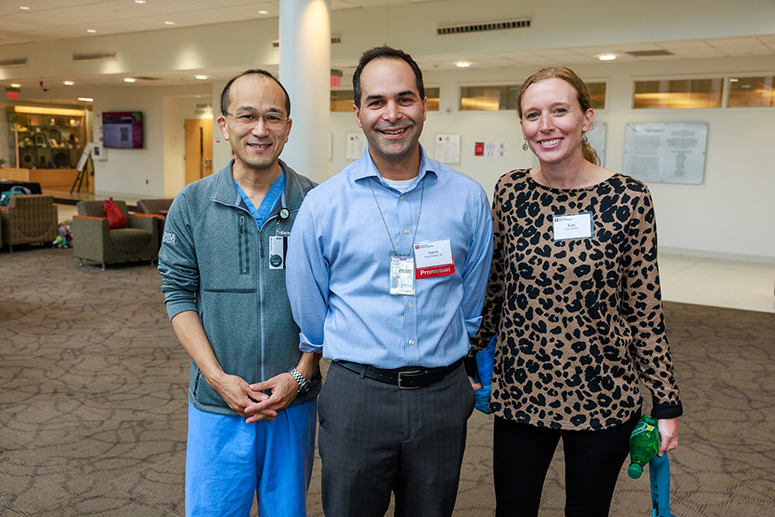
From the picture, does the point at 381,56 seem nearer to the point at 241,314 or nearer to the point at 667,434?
the point at 241,314

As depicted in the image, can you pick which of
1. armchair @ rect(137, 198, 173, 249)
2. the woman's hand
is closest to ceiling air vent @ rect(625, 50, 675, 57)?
armchair @ rect(137, 198, 173, 249)

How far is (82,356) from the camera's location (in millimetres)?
4969

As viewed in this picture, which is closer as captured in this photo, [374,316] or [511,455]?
[374,316]

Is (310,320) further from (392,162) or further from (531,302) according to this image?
(531,302)

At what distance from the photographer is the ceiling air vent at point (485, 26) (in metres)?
9.21

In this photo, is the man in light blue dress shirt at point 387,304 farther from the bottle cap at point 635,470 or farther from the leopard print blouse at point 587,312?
the bottle cap at point 635,470

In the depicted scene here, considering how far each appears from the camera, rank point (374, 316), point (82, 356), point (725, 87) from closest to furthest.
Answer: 1. point (374, 316)
2. point (82, 356)
3. point (725, 87)

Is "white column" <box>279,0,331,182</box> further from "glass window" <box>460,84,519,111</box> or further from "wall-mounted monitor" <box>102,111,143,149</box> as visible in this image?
"wall-mounted monitor" <box>102,111,143,149</box>

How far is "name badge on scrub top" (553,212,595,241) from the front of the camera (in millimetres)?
1707

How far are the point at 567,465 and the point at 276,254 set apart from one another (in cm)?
105

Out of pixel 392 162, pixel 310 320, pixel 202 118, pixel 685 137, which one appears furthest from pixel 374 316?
pixel 202 118

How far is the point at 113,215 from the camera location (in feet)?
28.7

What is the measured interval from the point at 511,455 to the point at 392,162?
3.06ft

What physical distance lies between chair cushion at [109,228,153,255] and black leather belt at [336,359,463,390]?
7.82m
